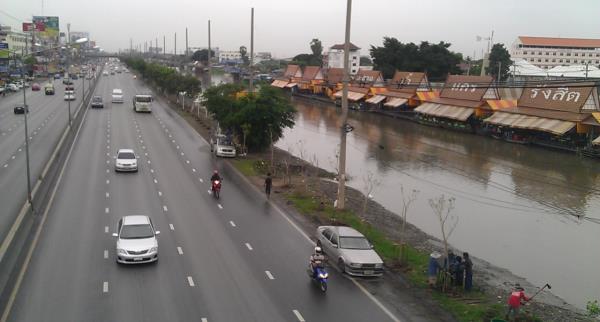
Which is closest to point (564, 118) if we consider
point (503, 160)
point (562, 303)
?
point (503, 160)

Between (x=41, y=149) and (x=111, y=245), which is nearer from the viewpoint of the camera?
(x=111, y=245)

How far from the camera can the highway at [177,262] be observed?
14.5 m

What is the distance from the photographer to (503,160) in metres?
Result: 47.0

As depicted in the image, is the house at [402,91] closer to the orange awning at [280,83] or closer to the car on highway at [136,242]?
the orange awning at [280,83]

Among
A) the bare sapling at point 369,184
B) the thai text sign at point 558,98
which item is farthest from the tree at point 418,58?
the bare sapling at point 369,184

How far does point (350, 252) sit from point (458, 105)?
174 feet

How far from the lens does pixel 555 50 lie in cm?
17875

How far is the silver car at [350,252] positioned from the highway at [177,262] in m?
0.52

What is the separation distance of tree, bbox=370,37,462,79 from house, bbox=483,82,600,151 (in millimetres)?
44758

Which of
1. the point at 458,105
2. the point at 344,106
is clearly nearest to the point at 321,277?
the point at 344,106

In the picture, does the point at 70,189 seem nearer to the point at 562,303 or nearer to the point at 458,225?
the point at 458,225

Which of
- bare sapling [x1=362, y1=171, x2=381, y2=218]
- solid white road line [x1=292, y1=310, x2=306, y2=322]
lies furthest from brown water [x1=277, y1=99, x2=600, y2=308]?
solid white road line [x1=292, y1=310, x2=306, y2=322]

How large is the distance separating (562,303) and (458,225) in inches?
388

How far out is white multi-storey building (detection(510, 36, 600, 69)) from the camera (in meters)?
174
